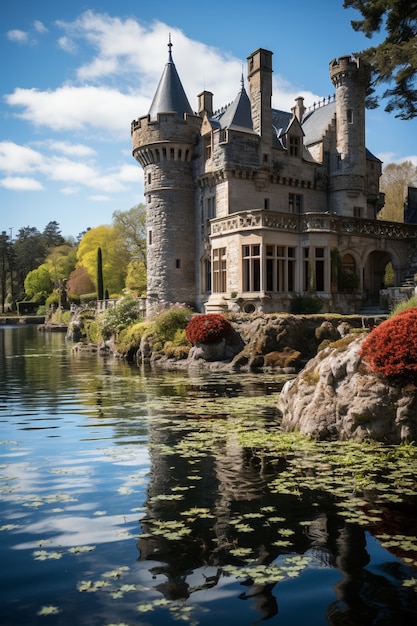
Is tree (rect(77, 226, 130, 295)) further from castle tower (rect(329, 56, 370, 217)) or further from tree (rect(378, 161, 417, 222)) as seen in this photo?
castle tower (rect(329, 56, 370, 217))

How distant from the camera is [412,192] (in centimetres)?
4338

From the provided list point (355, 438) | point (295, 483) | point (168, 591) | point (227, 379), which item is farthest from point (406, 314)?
point (227, 379)

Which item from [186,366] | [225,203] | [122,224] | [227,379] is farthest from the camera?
[122,224]

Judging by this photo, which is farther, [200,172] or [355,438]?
[200,172]

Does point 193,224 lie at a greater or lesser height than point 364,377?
greater

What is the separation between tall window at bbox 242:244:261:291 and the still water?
18932mm

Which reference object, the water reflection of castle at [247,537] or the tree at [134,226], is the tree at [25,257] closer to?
the tree at [134,226]

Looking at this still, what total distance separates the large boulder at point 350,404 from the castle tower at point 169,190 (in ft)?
84.9

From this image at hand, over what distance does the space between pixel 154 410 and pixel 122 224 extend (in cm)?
5107

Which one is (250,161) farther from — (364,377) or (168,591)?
(168,591)

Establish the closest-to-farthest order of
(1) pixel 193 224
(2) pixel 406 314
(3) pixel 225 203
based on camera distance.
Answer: (2) pixel 406 314
(3) pixel 225 203
(1) pixel 193 224

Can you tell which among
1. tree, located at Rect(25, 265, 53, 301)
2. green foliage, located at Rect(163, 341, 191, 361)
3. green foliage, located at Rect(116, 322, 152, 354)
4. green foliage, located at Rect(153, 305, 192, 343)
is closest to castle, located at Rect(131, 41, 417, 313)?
green foliage, located at Rect(153, 305, 192, 343)

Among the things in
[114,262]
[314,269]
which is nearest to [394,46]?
[314,269]

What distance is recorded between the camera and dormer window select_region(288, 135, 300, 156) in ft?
123
